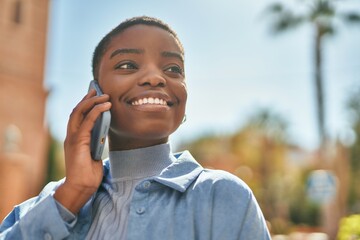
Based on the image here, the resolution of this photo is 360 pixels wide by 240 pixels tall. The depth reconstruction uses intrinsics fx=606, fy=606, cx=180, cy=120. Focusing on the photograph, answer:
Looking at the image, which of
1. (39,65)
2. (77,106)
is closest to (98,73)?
(77,106)

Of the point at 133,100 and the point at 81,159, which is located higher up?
the point at 133,100

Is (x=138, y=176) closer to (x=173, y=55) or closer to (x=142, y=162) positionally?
(x=142, y=162)

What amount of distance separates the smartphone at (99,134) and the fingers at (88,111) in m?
0.02

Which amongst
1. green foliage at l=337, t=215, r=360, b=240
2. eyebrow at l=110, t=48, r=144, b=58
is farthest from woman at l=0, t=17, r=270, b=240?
green foliage at l=337, t=215, r=360, b=240

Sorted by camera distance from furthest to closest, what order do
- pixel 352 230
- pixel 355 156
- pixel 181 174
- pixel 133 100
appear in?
pixel 355 156 < pixel 352 230 < pixel 133 100 < pixel 181 174

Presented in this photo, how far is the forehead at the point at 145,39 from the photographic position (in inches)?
73.0

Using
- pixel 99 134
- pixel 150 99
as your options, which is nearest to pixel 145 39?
pixel 150 99

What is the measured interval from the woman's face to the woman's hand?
2.7 inches

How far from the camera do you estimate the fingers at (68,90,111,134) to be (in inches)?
70.6

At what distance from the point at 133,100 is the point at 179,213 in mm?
409

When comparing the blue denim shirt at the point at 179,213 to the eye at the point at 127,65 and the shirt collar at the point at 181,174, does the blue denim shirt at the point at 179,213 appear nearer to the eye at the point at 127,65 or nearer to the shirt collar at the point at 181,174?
the shirt collar at the point at 181,174

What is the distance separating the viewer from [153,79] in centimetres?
181

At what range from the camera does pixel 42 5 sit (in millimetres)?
22594

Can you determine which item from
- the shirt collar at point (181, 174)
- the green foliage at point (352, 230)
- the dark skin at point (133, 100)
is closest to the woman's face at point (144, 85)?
the dark skin at point (133, 100)
